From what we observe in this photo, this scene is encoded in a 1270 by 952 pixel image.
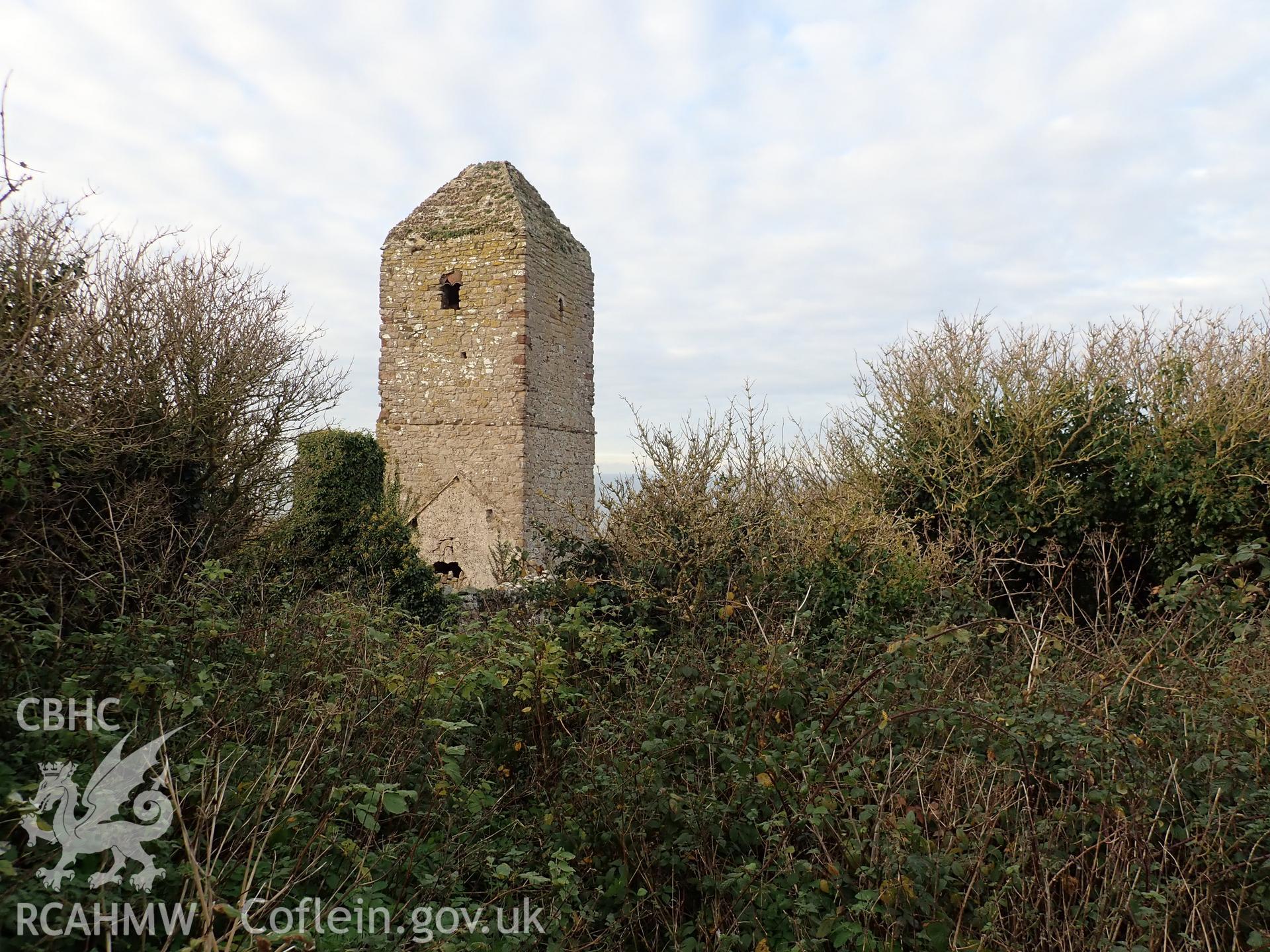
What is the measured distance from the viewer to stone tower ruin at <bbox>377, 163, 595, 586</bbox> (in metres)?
13.1

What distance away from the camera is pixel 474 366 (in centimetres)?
1327

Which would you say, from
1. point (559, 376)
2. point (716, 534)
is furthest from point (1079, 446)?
point (559, 376)

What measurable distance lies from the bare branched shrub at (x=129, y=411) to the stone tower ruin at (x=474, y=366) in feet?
A: 17.1

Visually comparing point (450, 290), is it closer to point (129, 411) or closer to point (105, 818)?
point (129, 411)

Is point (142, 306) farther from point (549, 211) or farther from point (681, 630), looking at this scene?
point (549, 211)

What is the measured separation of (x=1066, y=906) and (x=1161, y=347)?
9.32 meters

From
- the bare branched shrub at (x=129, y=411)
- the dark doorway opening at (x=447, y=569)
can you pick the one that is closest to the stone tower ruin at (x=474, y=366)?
the dark doorway opening at (x=447, y=569)

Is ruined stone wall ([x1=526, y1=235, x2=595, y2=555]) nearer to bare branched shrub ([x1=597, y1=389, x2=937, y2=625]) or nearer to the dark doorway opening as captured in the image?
the dark doorway opening

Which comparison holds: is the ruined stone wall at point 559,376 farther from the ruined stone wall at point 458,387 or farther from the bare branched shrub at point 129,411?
the bare branched shrub at point 129,411

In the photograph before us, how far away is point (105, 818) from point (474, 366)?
11.0 m

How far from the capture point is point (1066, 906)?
3100mm

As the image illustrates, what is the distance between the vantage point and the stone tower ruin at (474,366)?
13070 mm

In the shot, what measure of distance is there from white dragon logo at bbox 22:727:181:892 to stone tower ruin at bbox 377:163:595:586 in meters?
9.77

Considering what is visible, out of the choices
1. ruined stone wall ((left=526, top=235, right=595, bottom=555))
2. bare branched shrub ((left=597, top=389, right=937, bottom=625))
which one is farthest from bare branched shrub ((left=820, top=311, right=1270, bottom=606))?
ruined stone wall ((left=526, top=235, right=595, bottom=555))
